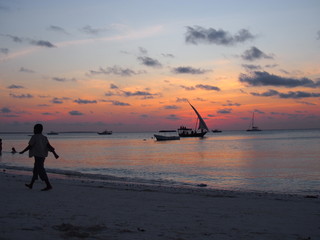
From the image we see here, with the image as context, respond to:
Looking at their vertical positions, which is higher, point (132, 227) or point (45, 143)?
point (45, 143)

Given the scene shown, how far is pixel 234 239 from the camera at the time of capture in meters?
5.41

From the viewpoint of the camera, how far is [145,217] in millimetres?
6805

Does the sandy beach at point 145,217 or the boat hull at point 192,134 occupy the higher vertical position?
the boat hull at point 192,134

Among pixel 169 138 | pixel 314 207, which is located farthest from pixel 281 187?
pixel 169 138

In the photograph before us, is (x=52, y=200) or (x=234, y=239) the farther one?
(x=52, y=200)

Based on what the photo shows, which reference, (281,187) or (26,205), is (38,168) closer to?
(26,205)

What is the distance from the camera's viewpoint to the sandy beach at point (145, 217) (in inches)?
216

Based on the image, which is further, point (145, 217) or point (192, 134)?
point (192, 134)

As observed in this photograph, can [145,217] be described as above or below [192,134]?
below

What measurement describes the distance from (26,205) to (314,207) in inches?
291

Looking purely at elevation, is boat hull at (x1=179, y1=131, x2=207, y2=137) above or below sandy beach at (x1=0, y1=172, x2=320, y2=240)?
above

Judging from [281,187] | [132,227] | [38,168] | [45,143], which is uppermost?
[45,143]

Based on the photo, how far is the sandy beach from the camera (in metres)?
5.49

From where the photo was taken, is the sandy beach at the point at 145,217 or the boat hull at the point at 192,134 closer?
the sandy beach at the point at 145,217
